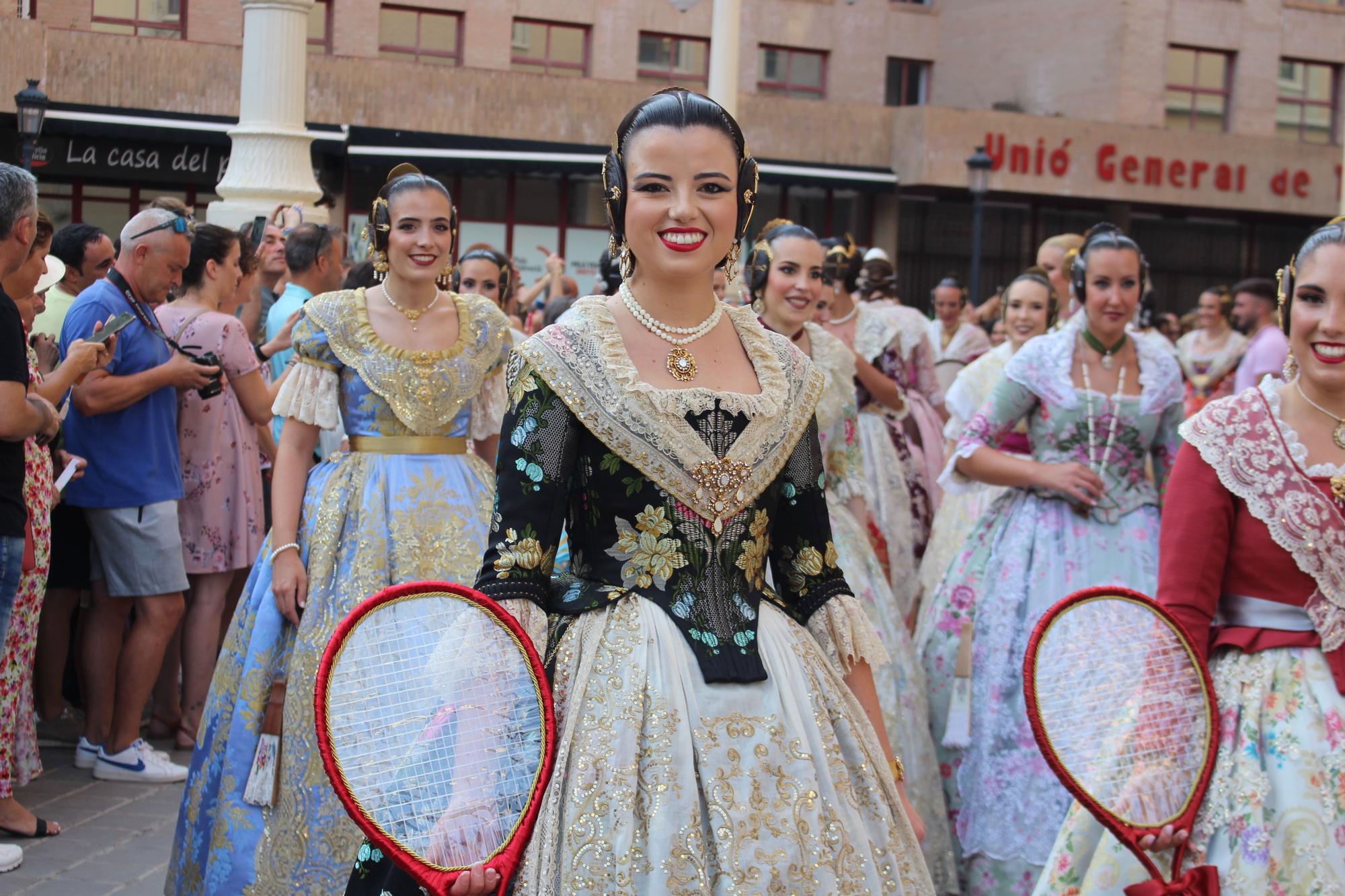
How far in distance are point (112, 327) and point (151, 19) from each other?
16.5 metres

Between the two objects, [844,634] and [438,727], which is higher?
[844,634]

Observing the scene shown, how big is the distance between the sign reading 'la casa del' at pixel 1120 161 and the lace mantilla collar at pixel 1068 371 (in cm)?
2230

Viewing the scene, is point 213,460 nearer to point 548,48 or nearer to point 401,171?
point 401,171

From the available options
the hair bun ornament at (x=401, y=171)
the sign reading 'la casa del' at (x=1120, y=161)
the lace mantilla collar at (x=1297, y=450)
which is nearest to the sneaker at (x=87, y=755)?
the hair bun ornament at (x=401, y=171)

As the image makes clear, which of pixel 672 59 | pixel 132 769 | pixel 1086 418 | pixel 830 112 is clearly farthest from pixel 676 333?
pixel 672 59

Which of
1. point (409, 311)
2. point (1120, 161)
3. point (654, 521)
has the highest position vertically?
point (1120, 161)

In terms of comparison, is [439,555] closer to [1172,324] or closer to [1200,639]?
[1200,639]

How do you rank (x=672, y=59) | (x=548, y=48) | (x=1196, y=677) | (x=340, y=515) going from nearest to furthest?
(x=1196, y=677) < (x=340, y=515) < (x=548, y=48) < (x=672, y=59)

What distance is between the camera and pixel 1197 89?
2991 centimetres

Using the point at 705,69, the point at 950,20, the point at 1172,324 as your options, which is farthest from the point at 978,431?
the point at 950,20

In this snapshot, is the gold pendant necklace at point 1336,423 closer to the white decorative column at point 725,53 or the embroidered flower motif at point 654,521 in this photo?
the embroidered flower motif at point 654,521

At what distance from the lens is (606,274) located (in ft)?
23.1

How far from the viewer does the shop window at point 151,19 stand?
62.9 ft

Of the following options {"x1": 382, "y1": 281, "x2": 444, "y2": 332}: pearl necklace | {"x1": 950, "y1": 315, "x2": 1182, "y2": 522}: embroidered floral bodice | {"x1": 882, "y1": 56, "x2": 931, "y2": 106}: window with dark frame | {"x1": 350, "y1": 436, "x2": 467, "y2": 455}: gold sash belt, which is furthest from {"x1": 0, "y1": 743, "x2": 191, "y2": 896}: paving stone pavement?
{"x1": 882, "y1": 56, "x2": 931, "y2": 106}: window with dark frame
